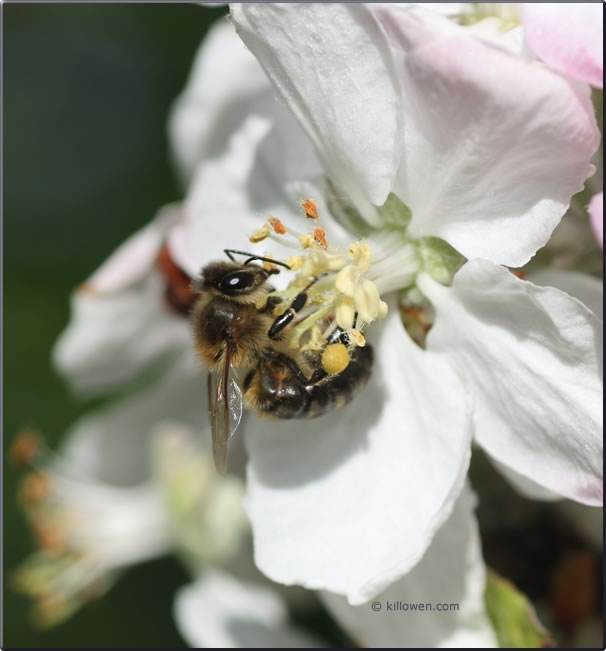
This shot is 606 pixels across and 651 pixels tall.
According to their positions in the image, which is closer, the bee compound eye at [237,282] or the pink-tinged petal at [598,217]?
the pink-tinged petal at [598,217]

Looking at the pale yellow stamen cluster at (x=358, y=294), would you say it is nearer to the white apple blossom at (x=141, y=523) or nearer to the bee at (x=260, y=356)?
the bee at (x=260, y=356)

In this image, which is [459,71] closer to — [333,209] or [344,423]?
[333,209]

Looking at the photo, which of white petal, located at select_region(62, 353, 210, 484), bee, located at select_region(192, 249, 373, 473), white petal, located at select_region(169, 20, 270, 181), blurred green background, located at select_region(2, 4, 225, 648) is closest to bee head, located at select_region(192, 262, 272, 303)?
bee, located at select_region(192, 249, 373, 473)

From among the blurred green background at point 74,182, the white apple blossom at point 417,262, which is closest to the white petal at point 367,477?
the white apple blossom at point 417,262

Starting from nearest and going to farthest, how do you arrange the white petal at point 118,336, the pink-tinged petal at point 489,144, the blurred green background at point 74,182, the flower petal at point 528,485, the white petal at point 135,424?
the pink-tinged petal at point 489,144 < the flower petal at point 528,485 < the white petal at point 118,336 < the white petal at point 135,424 < the blurred green background at point 74,182

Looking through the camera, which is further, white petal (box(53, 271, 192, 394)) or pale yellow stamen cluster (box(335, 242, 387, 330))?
white petal (box(53, 271, 192, 394))

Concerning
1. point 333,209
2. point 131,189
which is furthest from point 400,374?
point 131,189

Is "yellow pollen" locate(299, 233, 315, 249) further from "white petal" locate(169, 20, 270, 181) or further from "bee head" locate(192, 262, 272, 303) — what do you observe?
"white petal" locate(169, 20, 270, 181)

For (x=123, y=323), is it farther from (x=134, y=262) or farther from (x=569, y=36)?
(x=569, y=36)

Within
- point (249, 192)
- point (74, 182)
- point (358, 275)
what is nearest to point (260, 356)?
point (358, 275)
